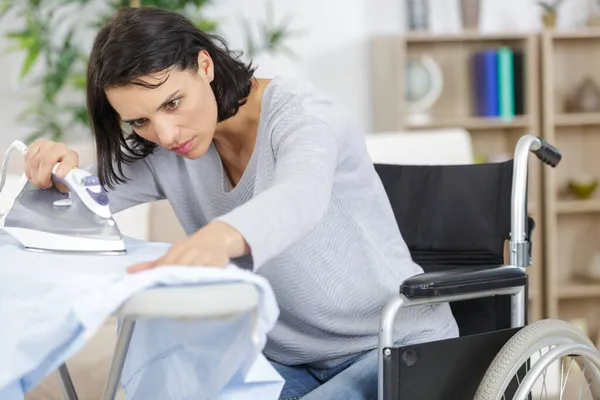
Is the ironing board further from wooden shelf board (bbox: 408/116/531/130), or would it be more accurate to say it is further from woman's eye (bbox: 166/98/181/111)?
wooden shelf board (bbox: 408/116/531/130)

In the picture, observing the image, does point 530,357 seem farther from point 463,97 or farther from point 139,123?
point 463,97

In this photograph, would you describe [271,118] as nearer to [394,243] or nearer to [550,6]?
[394,243]

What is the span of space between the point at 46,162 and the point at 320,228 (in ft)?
1.42

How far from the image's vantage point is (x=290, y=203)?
3.82 ft

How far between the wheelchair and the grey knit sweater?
0.35 feet

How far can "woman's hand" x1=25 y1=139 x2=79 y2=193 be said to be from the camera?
1.50 metres

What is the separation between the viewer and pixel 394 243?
1647 millimetres

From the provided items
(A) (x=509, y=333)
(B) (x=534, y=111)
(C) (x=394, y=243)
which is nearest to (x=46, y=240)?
(C) (x=394, y=243)

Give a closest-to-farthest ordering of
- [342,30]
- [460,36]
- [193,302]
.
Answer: [193,302], [460,36], [342,30]

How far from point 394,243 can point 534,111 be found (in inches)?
95.2

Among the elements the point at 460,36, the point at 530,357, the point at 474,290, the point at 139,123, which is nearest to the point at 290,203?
the point at 139,123

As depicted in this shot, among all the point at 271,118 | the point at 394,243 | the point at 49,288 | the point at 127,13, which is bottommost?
the point at 394,243

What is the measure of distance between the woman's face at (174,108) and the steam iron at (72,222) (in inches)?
4.6

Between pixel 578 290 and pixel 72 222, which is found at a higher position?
pixel 72 222
